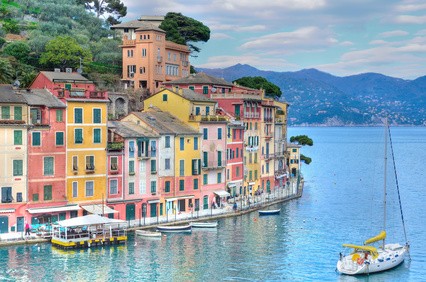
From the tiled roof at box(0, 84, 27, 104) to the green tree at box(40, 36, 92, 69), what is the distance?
117ft

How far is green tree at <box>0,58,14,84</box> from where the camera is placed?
85.8 m

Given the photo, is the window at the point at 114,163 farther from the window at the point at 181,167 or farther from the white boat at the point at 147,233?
the window at the point at 181,167

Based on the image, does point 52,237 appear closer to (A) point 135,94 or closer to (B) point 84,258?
(B) point 84,258

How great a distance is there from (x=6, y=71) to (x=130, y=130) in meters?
25.1

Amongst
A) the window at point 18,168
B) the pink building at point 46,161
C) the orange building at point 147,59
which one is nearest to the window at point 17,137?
the pink building at point 46,161

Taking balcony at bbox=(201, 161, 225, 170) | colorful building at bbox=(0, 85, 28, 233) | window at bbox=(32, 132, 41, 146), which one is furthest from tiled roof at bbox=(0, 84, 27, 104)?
balcony at bbox=(201, 161, 225, 170)

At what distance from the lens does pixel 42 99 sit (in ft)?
214

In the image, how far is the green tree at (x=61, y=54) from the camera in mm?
100312

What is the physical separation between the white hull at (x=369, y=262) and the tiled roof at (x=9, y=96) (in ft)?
100

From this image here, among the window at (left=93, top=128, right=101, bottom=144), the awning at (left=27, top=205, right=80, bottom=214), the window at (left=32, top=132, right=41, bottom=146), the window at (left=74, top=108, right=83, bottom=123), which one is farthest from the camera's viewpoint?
the window at (left=93, top=128, right=101, bottom=144)

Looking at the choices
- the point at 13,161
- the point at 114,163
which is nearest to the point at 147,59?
the point at 114,163

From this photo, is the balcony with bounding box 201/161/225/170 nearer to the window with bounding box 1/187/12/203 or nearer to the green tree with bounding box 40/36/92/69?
the window with bounding box 1/187/12/203

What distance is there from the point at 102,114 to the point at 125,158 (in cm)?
509

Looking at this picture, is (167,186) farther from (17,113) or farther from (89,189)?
(17,113)
